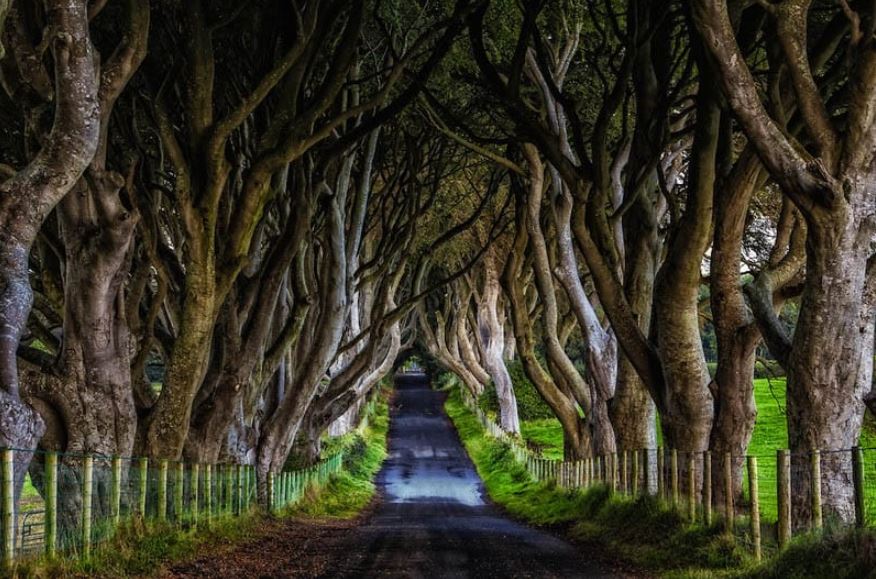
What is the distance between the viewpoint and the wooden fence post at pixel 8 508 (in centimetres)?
836

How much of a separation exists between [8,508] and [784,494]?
24.6 ft

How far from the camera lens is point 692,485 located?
13.6 meters

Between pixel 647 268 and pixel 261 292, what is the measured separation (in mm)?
6609

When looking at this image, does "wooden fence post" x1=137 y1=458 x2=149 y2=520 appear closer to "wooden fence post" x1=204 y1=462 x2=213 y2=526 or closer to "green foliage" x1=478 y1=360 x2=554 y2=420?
"wooden fence post" x1=204 y1=462 x2=213 y2=526

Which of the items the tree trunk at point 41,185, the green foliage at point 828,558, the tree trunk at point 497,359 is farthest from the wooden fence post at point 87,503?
the tree trunk at point 497,359

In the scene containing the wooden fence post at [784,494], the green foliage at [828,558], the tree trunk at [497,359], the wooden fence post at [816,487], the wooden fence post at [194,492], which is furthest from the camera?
the tree trunk at [497,359]

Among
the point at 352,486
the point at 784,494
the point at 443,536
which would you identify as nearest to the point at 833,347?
the point at 784,494

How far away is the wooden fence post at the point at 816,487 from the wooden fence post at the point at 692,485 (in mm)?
3554

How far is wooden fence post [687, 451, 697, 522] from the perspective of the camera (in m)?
13.6

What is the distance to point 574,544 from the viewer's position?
54.6ft

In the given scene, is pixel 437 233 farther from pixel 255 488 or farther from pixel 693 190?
pixel 693 190

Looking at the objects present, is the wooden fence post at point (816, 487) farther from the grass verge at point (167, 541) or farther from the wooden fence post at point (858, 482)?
the grass verge at point (167, 541)

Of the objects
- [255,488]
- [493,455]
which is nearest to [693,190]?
[255,488]

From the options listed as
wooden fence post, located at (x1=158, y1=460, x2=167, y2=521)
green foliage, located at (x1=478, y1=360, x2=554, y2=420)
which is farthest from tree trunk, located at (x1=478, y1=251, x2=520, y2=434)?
wooden fence post, located at (x1=158, y1=460, x2=167, y2=521)
